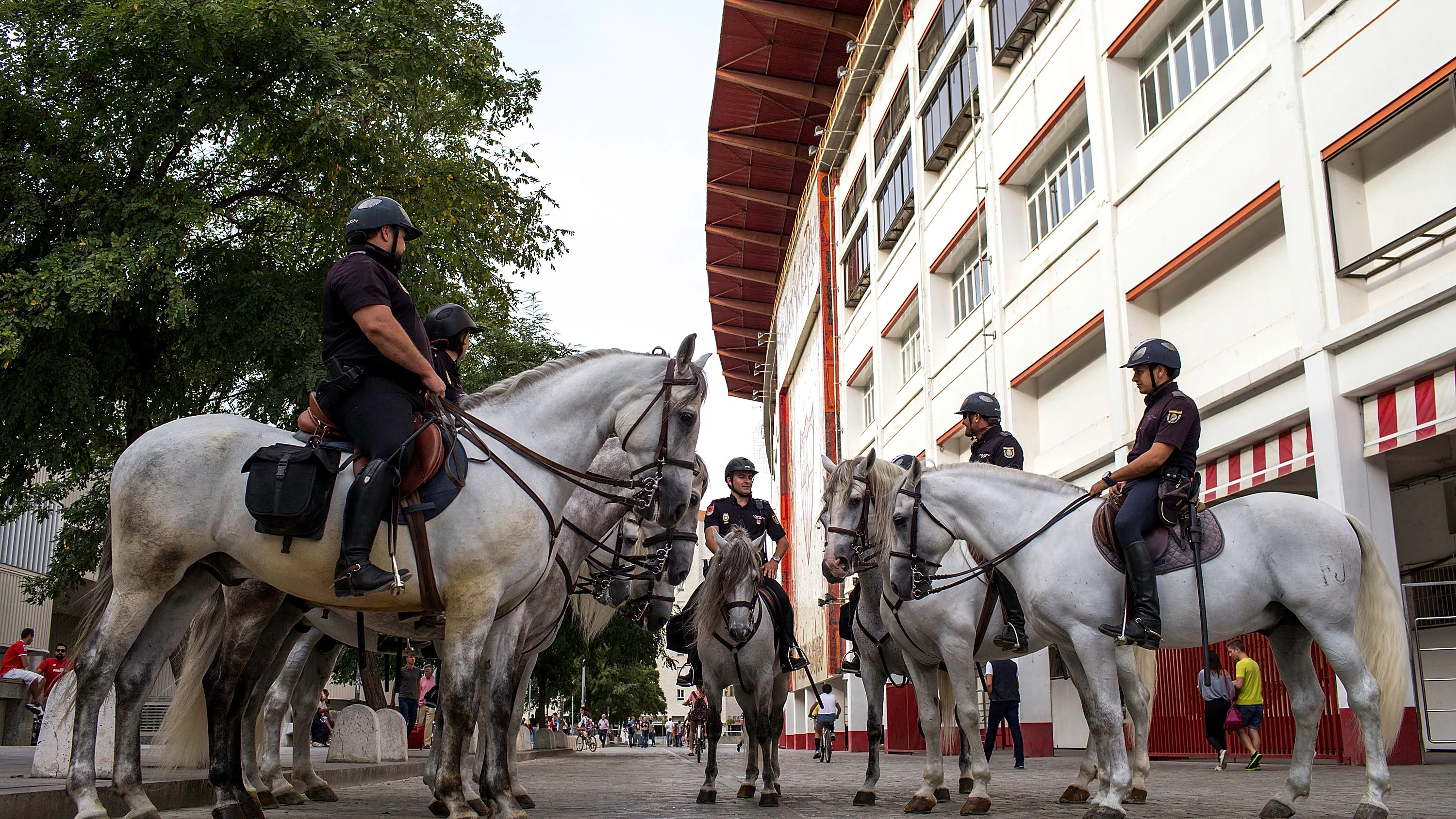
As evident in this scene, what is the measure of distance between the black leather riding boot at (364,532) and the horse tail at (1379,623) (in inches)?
230

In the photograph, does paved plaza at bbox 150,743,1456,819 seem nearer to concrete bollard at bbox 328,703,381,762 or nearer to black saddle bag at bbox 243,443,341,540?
concrete bollard at bbox 328,703,381,762

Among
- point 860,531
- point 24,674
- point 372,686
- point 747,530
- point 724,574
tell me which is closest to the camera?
point 860,531

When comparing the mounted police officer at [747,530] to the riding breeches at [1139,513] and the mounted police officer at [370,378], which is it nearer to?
the riding breeches at [1139,513]

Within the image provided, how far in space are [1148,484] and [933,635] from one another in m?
2.61

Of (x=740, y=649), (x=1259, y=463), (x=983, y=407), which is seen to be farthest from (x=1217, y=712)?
(x=740, y=649)

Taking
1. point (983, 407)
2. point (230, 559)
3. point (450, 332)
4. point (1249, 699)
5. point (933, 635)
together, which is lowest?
point (1249, 699)

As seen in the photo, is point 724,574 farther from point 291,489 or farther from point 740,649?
point 291,489

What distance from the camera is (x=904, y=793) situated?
10.8 metres

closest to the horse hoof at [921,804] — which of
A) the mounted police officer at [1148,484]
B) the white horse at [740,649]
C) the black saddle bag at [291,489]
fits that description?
the white horse at [740,649]

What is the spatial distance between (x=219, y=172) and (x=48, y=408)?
12.7 ft

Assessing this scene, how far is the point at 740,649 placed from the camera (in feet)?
32.8

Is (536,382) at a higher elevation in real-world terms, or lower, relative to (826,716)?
higher

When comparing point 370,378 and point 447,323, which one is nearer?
point 370,378

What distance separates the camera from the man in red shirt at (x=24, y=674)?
70.8 feet
